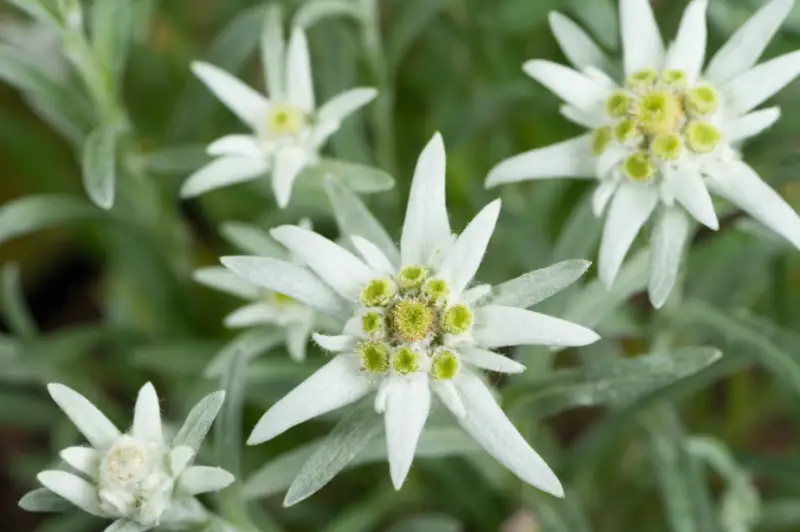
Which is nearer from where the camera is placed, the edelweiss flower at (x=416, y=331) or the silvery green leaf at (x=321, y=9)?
the edelweiss flower at (x=416, y=331)

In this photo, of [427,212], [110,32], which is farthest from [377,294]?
[110,32]

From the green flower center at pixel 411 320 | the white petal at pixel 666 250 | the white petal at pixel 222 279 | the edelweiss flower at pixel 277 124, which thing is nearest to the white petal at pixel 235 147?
the edelweiss flower at pixel 277 124

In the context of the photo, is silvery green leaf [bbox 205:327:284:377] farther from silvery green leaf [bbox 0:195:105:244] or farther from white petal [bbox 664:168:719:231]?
white petal [bbox 664:168:719:231]

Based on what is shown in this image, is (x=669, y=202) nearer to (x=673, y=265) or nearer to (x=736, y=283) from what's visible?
(x=673, y=265)


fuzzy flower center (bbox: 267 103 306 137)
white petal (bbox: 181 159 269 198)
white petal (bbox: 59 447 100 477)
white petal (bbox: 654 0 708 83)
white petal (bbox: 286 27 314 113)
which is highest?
white petal (bbox: 286 27 314 113)

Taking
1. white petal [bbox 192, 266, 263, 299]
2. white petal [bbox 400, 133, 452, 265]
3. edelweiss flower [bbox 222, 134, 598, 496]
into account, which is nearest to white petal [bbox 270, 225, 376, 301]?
edelweiss flower [bbox 222, 134, 598, 496]

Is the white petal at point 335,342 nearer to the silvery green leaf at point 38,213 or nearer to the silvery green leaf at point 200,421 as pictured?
the silvery green leaf at point 200,421
